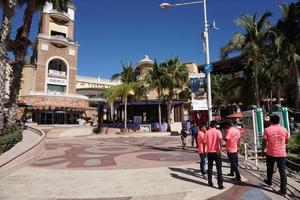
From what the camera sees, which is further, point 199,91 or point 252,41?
point 252,41

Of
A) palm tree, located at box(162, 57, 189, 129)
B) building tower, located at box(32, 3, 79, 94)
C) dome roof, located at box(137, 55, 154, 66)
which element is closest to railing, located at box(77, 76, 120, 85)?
building tower, located at box(32, 3, 79, 94)

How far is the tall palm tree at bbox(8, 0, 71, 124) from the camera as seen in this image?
16344mm

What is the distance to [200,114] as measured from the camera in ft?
55.7

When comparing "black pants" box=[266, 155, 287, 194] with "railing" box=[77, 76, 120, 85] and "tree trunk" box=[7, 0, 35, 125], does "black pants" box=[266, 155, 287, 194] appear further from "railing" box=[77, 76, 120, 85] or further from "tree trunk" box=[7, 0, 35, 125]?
"railing" box=[77, 76, 120, 85]

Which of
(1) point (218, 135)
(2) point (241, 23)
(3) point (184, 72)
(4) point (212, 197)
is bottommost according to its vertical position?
(4) point (212, 197)

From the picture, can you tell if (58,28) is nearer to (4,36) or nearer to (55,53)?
(55,53)

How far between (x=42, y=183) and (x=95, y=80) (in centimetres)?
7187

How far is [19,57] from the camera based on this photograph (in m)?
16.6

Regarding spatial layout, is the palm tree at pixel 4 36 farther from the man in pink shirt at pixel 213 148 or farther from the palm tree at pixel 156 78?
the palm tree at pixel 156 78

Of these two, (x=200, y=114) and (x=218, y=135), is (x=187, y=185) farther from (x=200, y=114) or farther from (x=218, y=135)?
(x=200, y=114)

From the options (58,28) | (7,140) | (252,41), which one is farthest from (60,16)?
(7,140)

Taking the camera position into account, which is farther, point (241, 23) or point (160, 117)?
point (160, 117)

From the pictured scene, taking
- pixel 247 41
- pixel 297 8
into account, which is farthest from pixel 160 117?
pixel 297 8

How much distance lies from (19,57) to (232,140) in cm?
1340
